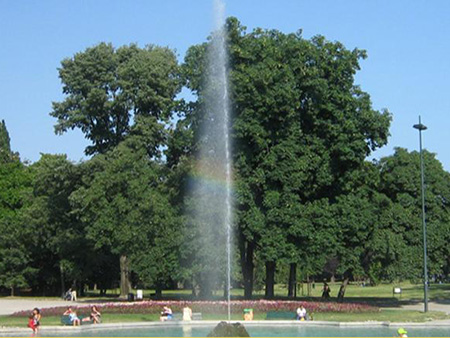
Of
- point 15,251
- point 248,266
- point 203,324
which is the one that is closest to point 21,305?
point 15,251

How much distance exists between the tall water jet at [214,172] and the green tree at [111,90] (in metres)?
11.7

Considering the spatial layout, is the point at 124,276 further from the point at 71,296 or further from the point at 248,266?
the point at 248,266

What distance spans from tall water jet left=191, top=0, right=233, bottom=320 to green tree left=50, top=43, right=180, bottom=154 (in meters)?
11.7

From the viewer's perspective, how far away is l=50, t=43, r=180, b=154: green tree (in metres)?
58.0

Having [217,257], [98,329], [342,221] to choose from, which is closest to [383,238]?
[342,221]

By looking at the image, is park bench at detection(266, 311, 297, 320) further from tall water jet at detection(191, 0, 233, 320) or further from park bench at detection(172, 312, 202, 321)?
tall water jet at detection(191, 0, 233, 320)

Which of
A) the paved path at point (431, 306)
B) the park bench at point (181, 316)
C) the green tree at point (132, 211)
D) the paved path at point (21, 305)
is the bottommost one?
the paved path at point (21, 305)

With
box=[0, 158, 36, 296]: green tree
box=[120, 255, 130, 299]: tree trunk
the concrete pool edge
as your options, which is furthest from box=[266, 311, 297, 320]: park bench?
box=[0, 158, 36, 296]: green tree

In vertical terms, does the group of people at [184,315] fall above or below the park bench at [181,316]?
above

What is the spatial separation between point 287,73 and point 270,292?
588 inches

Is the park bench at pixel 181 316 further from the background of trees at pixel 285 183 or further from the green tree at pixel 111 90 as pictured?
the green tree at pixel 111 90

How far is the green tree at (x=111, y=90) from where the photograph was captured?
58000mm

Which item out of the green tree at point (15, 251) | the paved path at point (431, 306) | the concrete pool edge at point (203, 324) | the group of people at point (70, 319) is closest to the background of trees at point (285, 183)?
the paved path at point (431, 306)

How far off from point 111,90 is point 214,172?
1827 cm
